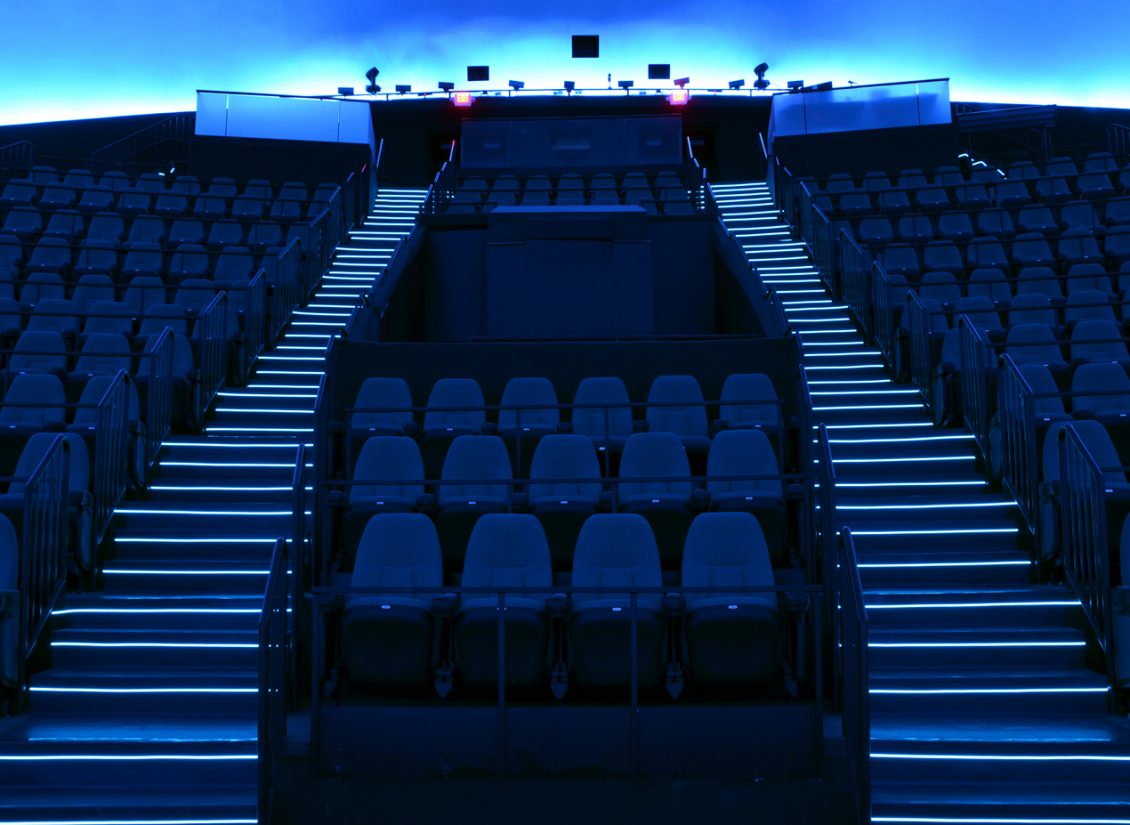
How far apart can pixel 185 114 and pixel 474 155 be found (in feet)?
15.9

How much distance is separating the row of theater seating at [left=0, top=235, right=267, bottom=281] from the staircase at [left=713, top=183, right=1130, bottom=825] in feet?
19.4

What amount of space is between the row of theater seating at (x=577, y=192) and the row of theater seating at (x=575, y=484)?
788 cm

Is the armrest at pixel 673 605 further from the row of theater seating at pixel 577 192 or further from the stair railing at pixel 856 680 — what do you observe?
the row of theater seating at pixel 577 192

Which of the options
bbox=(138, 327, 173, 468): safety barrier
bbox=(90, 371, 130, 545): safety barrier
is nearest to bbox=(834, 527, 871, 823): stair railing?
bbox=(90, 371, 130, 545): safety barrier

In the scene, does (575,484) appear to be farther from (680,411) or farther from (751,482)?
(680,411)

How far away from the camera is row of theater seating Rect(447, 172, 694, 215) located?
49.5 ft

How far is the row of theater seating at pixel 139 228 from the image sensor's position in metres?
13.4

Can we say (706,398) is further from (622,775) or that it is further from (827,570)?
(622,775)

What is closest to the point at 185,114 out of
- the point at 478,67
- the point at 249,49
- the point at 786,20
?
the point at 249,49

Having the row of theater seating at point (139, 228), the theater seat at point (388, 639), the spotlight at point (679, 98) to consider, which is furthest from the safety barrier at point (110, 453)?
the spotlight at point (679, 98)

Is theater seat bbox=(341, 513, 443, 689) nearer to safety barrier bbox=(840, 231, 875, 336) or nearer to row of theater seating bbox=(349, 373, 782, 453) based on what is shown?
row of theater seating bbox=(349, 373, 782, 453)

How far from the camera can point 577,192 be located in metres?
16.3

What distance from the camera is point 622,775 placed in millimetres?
5066

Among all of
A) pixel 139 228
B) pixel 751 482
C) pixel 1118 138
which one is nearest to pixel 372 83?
pixel 139 228
